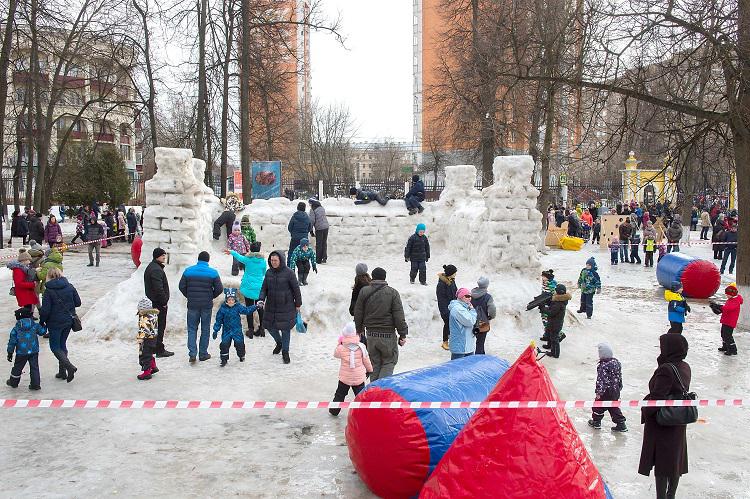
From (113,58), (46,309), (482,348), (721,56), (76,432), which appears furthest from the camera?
(113,58)

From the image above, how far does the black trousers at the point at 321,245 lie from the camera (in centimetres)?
1380

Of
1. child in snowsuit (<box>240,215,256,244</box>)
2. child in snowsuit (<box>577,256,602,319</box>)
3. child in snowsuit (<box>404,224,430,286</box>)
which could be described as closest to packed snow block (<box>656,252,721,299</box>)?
child in snowsuit (<box>577,256,602,319</box>)

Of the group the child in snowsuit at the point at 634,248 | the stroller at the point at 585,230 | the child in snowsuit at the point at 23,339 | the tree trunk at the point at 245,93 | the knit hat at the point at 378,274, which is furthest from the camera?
the stroller at the point at 585,230

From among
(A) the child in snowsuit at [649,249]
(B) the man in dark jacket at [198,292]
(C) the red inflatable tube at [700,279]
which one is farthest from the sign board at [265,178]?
(B) the man in dark jacket at [198,292]

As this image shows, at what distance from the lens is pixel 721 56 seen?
1049 centimetres

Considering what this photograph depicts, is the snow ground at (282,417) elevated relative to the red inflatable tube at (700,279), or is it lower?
lower

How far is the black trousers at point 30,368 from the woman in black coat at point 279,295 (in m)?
2.87

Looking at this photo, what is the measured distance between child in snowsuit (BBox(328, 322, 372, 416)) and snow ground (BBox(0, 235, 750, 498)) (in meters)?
0.50

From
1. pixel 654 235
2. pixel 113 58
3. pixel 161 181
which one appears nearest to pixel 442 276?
pixel 161 181

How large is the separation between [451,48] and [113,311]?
1837 cm

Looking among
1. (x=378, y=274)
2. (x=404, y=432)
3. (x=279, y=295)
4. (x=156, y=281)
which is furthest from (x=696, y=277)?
(x=404, y=432)

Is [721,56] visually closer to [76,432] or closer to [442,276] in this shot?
[442,276]

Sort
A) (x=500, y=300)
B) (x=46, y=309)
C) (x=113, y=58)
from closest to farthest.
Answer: (x=46, y=309) → (x=500, y=300) → (x=113, y=58)

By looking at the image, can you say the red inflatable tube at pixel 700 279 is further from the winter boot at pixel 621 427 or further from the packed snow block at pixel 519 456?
the packed snow block at pixel 519 456
